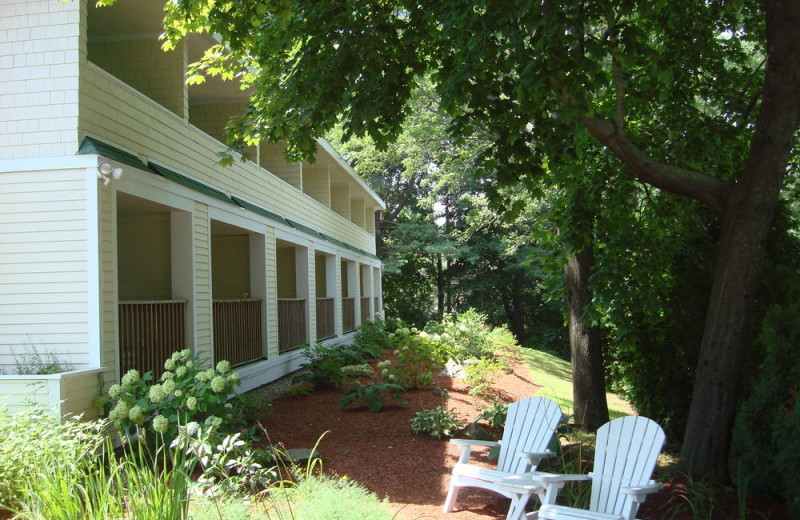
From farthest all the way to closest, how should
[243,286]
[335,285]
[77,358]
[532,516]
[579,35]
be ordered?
[335,285], [243,286], [77,358], [579,35], [532,516]

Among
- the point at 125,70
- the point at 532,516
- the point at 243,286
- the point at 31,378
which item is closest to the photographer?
the point at 532,516

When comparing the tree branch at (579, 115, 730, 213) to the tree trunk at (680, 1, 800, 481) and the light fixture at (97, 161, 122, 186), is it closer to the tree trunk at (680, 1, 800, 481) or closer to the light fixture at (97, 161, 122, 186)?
the tree trunk at (680, 1, 800, 481)

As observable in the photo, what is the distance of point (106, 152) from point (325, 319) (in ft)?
34.7

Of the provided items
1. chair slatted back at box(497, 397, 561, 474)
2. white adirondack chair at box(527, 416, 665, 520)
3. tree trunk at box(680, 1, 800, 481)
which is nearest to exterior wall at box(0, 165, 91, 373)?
chair slatted back at box(497, 397, 561, 474)

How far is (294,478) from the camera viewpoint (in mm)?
5465

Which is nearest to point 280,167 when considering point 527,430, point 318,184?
point 318,184

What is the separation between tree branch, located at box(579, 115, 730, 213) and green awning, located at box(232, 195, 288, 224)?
A: 6.34 meters

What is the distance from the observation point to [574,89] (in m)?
4.78

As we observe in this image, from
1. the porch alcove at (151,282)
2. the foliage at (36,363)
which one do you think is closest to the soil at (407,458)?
the porch alcove at (151,282)

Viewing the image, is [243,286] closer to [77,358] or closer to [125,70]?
[125,70]

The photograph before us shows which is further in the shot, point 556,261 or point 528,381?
point 528,381

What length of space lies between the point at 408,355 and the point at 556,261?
437 cm

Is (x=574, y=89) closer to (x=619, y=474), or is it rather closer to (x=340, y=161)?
(x=619, y=474)

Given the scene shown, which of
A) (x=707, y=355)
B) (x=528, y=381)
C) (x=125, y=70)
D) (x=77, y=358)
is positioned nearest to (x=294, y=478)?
(x=77, y=358)
